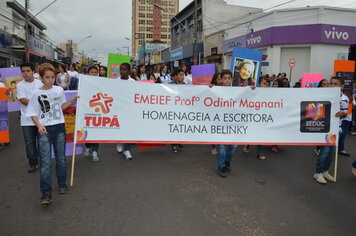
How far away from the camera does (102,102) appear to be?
4.19m

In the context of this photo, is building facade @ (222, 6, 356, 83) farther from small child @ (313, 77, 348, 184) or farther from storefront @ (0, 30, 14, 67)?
storefront @ (0, 30, 14, 67)

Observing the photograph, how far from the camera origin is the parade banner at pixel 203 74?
8.78 metres

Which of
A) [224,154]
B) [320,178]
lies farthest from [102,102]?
[320,178]

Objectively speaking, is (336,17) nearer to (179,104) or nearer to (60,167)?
(179,104)

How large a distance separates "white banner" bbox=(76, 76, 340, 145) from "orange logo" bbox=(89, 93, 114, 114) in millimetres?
191

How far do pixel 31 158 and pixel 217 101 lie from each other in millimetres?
3391

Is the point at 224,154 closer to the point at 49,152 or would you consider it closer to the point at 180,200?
the point at 180,200

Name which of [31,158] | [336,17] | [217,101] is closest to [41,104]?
[31,158]

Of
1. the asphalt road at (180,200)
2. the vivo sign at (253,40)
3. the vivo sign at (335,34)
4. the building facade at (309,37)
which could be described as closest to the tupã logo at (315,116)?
the asphalt road at (180,200)

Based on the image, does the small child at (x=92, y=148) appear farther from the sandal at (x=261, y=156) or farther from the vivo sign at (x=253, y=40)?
the vivo sign at (x=253, y=40)

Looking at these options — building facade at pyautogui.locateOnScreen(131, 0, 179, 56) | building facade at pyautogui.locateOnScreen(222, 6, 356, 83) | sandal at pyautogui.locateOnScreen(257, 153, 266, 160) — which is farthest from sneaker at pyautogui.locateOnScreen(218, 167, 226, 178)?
building facade at pyautogui.locateOnScreen(131, 0, 179, 56)

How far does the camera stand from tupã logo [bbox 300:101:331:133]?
14.7 feet

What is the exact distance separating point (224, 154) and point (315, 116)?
1.68 m

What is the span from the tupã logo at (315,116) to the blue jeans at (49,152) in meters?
3.82
